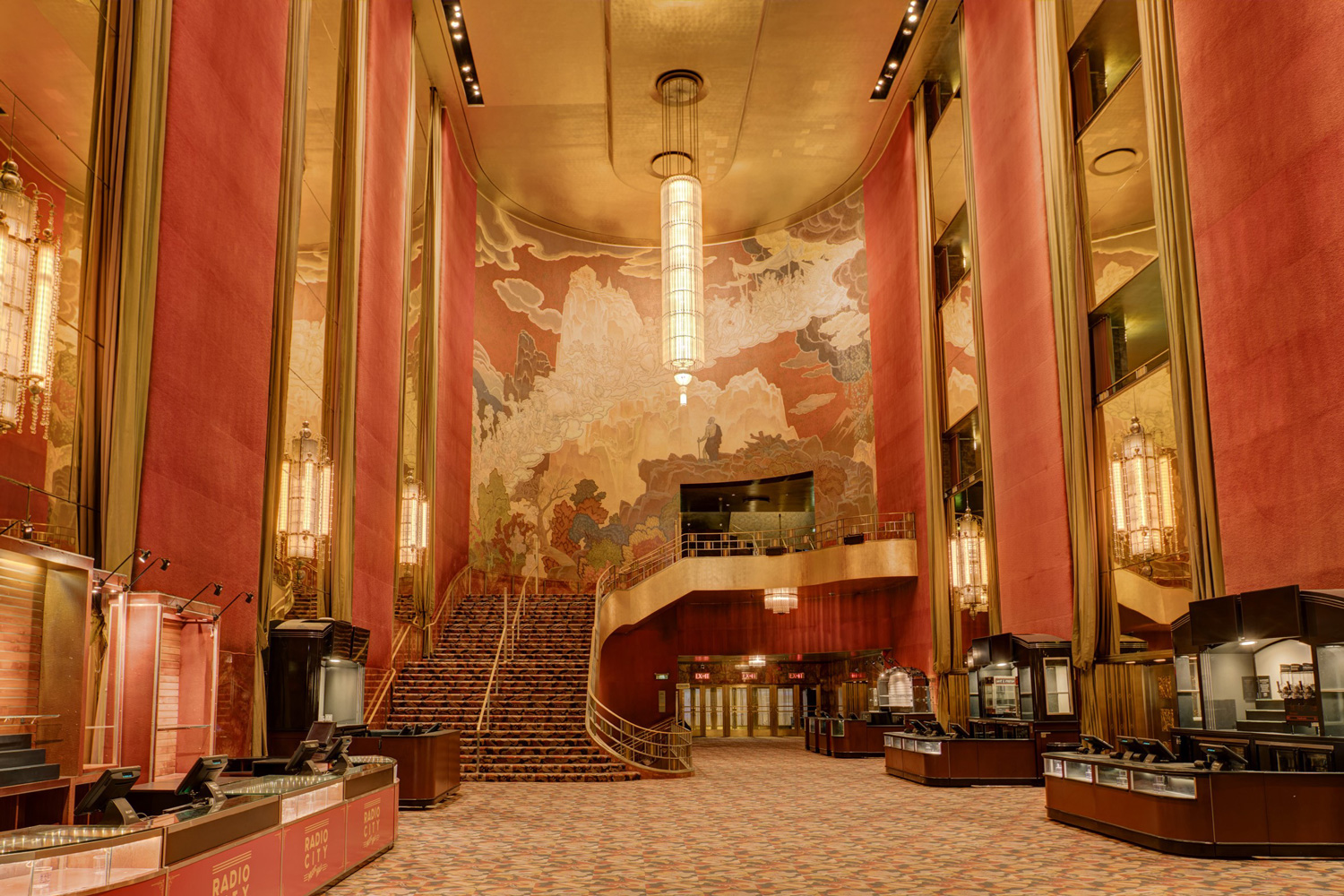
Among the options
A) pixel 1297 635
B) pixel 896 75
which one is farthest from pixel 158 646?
pixel 896 75

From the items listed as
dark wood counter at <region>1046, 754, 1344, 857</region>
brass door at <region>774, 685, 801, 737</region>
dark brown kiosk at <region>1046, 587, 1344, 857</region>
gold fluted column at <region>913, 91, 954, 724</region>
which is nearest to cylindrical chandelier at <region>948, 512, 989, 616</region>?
gold fluted column at <region>913, 91, 954, 724</region>

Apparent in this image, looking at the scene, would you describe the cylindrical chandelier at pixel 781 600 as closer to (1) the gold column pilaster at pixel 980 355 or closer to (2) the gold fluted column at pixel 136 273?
(1) the gold column pilaster at pixel 980 355

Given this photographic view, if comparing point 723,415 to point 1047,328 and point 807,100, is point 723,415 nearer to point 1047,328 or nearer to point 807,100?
point 807,100

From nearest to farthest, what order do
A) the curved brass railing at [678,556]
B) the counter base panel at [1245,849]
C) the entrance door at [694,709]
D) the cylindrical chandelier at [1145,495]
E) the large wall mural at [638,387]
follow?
the counter base panel at [1245,849] < the cylindrical chandelier at [1145,495] < the curved brass railing at [678,556] < the large wall mural at [638,387] < the entrance door at [694,709]

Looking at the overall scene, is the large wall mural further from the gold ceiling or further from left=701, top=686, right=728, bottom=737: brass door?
left=701, top=686, right=728, bottom=737: brass door

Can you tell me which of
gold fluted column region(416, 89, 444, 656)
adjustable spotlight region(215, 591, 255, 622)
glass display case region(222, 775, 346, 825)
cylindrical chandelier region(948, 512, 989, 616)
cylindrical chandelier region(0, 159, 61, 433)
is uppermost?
gold fluted column region(416, 89, 444, 656)

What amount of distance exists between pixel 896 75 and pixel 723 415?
31.3ft

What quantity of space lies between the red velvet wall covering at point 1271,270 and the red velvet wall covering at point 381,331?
36.1ft

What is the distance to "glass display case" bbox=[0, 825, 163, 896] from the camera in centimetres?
382

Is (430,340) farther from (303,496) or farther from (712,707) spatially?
(712,707)

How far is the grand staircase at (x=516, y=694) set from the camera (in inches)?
572

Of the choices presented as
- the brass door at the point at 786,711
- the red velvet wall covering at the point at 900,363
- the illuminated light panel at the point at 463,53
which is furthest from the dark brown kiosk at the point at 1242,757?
the brass door at the point at 786,711

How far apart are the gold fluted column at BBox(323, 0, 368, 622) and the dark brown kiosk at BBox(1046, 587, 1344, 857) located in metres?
9.13

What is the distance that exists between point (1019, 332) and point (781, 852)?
33.7 feet
